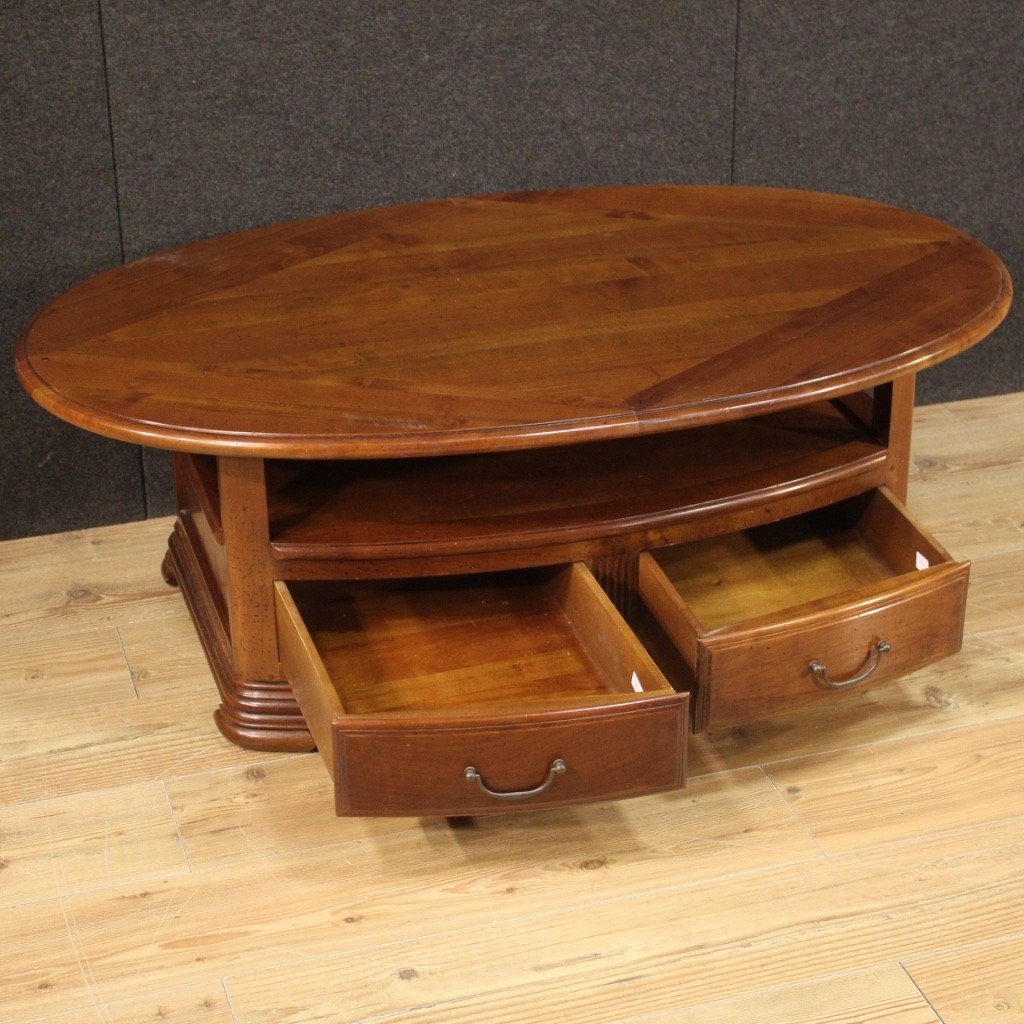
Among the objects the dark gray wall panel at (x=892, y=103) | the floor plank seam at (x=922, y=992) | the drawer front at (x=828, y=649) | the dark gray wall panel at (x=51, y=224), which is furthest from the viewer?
the dark gray wall panel at (x=892, y=103)

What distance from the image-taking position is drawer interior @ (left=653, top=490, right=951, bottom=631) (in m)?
1.47

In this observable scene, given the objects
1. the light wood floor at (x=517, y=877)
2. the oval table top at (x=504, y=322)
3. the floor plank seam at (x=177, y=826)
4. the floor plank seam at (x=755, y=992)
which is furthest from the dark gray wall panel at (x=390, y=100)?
the floor plank seam at (x=755, y=992)

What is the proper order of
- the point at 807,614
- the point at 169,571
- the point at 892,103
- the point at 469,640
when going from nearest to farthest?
1. the point at 807,614
2. the point at 469,640
3. the point at 169,571
4. the point at 892,103

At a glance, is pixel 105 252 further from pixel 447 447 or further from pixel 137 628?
pixel 447 447

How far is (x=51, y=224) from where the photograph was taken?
1.77 metres

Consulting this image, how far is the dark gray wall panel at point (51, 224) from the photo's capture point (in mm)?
1688

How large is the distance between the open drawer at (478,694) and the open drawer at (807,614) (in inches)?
2.8

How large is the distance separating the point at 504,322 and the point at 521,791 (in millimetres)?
455

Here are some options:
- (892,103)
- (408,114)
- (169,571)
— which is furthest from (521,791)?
(892,103)

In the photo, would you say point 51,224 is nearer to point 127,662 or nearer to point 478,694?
point 127,662

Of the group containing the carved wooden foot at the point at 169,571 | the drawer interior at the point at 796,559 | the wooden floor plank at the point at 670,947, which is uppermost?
the drawer interior at the point at 796,559

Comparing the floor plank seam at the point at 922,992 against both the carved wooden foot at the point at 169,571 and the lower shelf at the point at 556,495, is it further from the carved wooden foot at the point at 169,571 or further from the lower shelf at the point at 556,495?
the carved wooden foot at the point at 169,571

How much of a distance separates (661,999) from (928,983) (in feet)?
0.71

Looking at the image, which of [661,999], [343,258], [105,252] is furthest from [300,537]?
[105,252]
